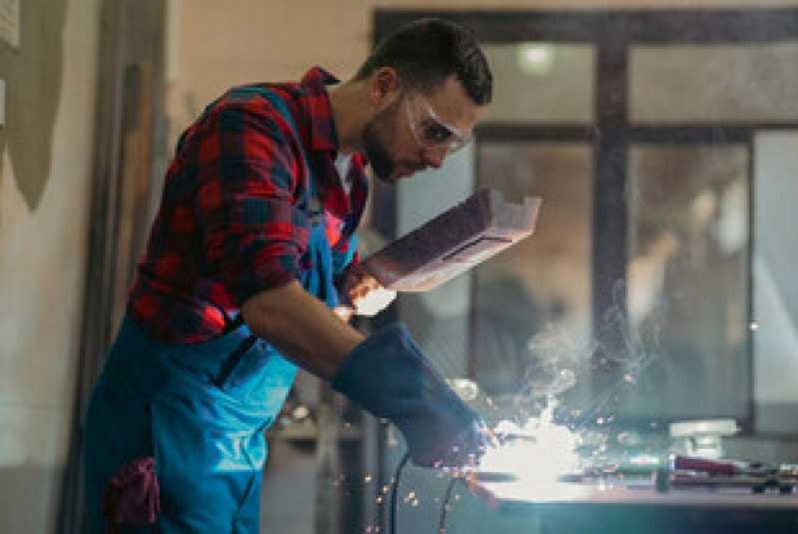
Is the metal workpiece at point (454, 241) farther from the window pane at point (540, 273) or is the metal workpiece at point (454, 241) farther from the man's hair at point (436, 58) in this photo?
the window pane at point (540, 273)

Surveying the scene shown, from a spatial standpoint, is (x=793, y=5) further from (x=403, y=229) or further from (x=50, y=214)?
(x=50, y=214)

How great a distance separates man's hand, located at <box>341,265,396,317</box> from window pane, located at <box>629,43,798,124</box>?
7.64 ft

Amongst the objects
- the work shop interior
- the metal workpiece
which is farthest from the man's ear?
the work shop interior

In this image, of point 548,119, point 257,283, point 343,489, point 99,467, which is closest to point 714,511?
point 257,283

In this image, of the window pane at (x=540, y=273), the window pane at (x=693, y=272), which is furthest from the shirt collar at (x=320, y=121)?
the window pane at (x=693, y=272)

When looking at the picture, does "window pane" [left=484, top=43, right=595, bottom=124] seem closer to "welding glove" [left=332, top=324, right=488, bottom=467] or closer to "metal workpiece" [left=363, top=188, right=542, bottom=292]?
"metal workpiece" [left=363, top=188, right=542, bottom=292]

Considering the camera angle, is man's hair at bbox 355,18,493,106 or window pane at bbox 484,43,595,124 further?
window pane at bbox 484,43,595,124

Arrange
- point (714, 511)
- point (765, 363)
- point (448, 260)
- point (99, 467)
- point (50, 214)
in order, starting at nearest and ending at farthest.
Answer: point (714, 511)
point (99, 467)
point (448, 260)
point (50, 214)
point (765, 363)

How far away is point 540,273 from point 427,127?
8.49ft

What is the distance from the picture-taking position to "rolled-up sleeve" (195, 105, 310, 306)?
153 cm

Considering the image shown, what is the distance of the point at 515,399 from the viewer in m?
4.23

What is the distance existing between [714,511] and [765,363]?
10.2ft

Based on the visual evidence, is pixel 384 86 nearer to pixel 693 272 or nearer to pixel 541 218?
pixel 541 218

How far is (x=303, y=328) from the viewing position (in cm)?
151
